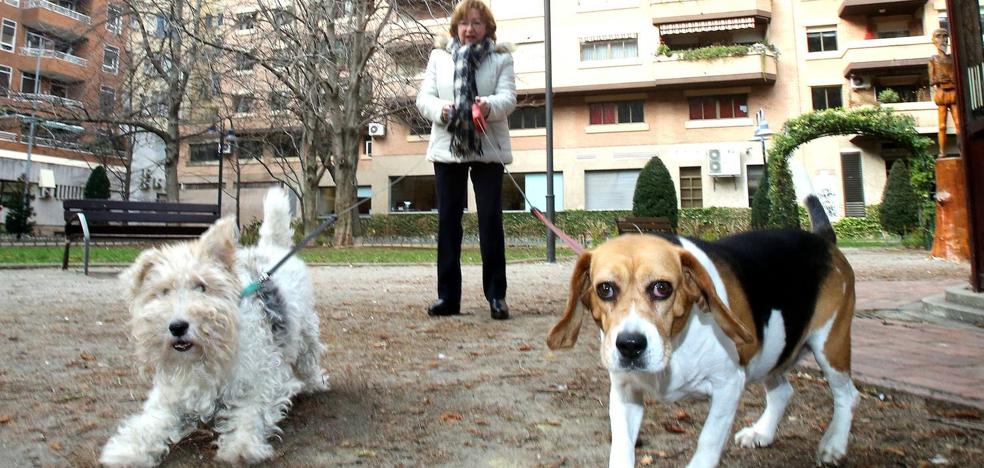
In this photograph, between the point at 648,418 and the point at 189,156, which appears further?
the point at 189,156

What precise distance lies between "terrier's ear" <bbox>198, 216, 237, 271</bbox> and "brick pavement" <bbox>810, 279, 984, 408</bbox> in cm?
302

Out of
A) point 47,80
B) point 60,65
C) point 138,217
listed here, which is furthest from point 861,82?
point 47,80

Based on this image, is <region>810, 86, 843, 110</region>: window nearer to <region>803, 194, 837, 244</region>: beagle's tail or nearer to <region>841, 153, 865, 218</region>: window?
<region>841, 153, 865, 218</region>: window

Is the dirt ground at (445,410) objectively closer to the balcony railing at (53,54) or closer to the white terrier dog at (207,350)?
the white terrier dog at (207,350)

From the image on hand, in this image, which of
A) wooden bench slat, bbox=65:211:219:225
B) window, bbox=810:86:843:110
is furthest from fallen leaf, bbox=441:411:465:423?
window, bbox=810:86:843:110

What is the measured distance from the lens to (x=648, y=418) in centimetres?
272

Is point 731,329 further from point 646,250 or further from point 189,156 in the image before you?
point 189,156

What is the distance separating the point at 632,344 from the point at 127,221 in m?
10.0

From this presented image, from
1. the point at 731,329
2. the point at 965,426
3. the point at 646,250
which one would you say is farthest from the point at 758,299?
the point at 965,426

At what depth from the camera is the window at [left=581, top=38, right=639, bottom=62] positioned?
101ft

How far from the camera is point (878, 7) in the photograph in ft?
92.7

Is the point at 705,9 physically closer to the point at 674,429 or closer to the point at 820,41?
the point at 820,41

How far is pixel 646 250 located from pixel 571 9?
31.5 metres

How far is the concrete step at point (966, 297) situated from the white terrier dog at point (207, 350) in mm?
5354
